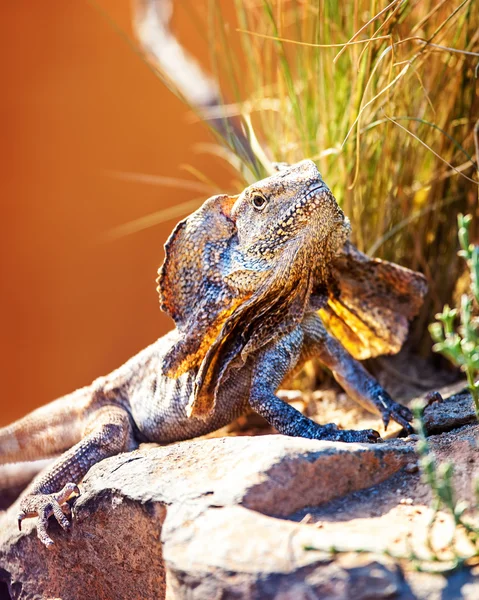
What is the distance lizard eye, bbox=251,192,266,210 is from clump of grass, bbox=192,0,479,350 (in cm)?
57

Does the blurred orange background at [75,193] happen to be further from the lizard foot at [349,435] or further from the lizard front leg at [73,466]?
the lizard foot at [349,435]

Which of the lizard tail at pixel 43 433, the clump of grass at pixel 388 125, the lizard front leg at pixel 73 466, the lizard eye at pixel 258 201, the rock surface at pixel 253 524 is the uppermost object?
the clump of grass at pixel 388 125

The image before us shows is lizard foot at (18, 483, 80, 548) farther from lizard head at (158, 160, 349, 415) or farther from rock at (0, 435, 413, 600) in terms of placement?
lizard head at (158, 160, 349, 415)

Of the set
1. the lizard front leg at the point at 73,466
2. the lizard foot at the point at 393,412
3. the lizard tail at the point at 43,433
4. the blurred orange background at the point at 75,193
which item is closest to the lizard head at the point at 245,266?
the lizard front leg at the point at 73,466

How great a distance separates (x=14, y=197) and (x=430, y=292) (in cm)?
493

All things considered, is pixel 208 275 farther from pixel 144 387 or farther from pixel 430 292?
pixel 430 292

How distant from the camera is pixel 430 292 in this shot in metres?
3.41

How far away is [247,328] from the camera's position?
8.33 feet

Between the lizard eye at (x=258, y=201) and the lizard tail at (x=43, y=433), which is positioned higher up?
the lizard eye at (x=258, y=201)

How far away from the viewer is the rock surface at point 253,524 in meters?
1.47

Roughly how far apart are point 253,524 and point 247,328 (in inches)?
39.8

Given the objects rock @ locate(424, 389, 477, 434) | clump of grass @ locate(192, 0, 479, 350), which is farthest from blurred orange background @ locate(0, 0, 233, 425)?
rock @ locate(424, 389, 477, 434)

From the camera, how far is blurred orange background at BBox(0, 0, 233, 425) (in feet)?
22.6

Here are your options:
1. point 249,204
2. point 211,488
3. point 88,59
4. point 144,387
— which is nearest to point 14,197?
point 88,59
